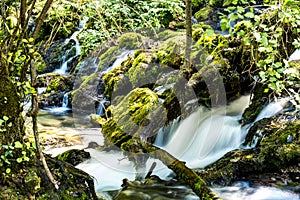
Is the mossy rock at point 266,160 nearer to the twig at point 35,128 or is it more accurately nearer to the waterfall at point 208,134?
the waterfall at point 208,134

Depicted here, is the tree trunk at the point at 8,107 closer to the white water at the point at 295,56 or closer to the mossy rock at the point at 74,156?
the mossy rock at the point at 74,156

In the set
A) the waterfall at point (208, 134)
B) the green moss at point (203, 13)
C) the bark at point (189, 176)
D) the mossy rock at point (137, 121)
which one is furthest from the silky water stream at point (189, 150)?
the green moss at point (203, 13)

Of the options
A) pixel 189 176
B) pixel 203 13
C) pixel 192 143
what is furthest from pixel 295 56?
pixel 203 13

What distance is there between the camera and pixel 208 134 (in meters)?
6.07

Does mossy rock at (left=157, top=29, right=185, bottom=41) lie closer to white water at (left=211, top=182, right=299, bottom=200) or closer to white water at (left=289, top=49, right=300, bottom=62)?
white water at (left=289, top=49, right=300, bottom=62)

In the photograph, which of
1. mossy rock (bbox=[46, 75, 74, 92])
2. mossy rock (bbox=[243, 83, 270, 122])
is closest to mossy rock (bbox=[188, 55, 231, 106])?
mossy rock (bbox=[243, 83, 270, 122])

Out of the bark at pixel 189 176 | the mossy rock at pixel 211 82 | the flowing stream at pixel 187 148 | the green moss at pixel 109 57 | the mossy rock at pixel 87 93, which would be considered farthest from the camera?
the green moss at pixel 109 57

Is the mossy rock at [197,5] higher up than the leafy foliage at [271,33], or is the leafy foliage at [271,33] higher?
the mossy rock at [197,5]

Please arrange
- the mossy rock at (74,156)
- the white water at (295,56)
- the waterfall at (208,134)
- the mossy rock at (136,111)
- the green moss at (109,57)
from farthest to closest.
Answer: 1. the green moss at (109,57)
2. the white water at (295,56)
3. the mossy rock at (136,111)
4. the waterfall at (208,134)
5. the mossy rock at (74,156)

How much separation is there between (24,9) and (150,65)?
633cm

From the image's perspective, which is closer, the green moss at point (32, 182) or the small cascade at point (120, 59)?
the green moss at point (32, 182)

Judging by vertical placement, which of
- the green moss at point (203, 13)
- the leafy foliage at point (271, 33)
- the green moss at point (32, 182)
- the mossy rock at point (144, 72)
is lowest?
the green moss at point (32, 182)

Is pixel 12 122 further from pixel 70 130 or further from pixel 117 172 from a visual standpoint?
pixel 70 130

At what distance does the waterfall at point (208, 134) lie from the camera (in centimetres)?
552
